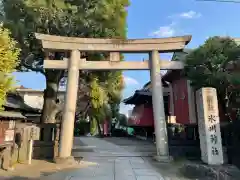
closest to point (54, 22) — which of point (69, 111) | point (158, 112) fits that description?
point (69, 111)

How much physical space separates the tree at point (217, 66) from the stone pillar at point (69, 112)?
20.4 ft

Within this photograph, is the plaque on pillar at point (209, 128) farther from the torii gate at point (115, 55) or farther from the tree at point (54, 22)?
the tree at point (54, 22)

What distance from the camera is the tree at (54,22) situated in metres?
14.0

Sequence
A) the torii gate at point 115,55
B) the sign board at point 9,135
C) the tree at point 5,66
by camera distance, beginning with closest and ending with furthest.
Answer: the tree at point 5,66
the sign board at point 9,135
the torii gate at point 115,55

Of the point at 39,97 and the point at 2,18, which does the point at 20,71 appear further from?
the point at 39,97

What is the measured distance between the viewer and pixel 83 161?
39.3ft

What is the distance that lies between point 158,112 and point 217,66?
3.93 metres

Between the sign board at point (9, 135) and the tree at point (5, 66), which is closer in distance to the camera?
the tree at point (5, 66)

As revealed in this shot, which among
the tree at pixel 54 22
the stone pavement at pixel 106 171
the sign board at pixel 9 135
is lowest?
the stone pavement at pixel 106 171

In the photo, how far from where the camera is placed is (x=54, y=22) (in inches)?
570

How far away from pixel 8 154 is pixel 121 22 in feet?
35.5

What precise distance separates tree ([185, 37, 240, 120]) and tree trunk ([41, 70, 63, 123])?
8764 mm

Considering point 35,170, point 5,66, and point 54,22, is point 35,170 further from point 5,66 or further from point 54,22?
point 54,22

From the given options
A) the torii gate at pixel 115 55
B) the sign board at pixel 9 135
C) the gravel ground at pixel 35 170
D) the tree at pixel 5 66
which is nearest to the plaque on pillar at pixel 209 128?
the torii gate at pixel 115 55
